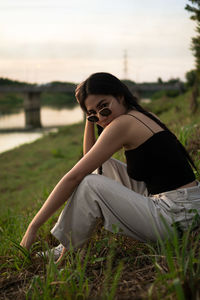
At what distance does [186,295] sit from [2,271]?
1343 mm

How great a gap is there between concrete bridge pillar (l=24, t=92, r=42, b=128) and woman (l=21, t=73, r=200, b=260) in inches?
1229

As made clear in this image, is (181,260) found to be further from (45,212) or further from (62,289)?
(45,212)

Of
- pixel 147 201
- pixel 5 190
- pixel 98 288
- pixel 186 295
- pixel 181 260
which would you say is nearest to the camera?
pixel 186 295

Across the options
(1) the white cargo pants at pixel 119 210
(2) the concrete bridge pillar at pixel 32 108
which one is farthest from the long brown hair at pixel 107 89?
(2) the concrete bridge pillar at pixel 32 108

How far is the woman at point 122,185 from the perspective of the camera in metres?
1.88

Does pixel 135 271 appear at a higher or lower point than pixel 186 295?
lower

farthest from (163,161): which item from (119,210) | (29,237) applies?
(29,237)

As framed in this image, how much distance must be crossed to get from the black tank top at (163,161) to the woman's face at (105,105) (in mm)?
282

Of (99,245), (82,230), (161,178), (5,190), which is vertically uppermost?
(161,178)

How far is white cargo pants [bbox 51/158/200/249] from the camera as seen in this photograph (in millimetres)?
1860

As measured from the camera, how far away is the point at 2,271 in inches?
85.4

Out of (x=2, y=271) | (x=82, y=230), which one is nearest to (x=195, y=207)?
(x=82, y=230)

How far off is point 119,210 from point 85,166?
1.05ft

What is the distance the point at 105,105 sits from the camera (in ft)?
6.98
